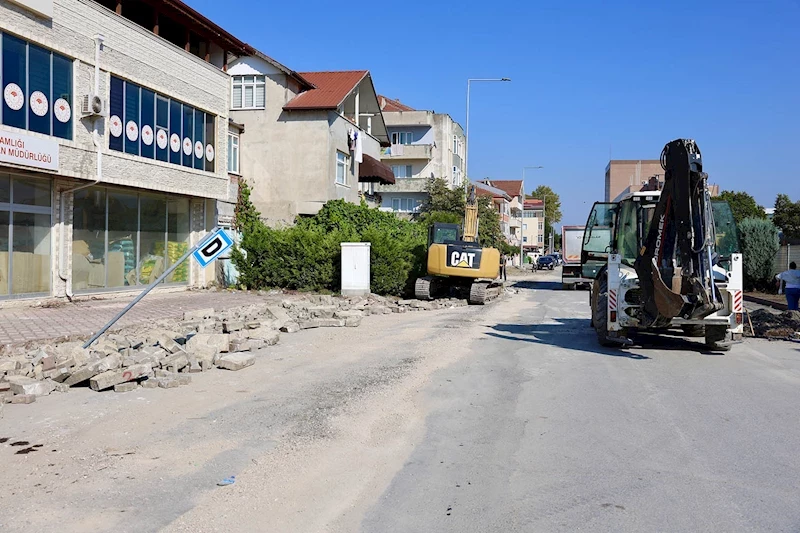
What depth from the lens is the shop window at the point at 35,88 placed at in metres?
15.1

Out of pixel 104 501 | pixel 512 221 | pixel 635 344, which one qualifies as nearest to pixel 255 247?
pixel 635 344

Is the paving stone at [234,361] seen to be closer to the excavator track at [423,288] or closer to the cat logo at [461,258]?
the cat logo at [461,258]

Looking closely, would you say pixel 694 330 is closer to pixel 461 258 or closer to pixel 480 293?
pixel 480 293

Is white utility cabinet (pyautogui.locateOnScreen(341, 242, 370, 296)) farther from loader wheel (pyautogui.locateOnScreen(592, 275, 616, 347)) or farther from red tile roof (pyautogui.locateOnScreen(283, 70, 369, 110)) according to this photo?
loader wheel (pyautogui.locateOnScreen(592, 275, 616, 347))

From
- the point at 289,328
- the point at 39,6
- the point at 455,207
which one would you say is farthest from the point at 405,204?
the point at 289,328

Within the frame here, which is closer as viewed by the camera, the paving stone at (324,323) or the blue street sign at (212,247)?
the blue street sign at (212,247)

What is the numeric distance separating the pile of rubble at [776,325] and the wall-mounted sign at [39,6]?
1765cm

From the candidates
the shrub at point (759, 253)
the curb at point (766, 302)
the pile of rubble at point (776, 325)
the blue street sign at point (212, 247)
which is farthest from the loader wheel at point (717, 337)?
the shrub at point (759, 253)

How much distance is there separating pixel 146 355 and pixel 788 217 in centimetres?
6033

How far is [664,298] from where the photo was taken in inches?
430

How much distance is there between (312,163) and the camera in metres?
30.0

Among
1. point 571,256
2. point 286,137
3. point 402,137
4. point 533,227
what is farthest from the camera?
point 533,227

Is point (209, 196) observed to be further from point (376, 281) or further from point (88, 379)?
point (88, 379)

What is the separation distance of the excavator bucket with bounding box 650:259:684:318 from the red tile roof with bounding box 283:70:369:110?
20.6 metres
